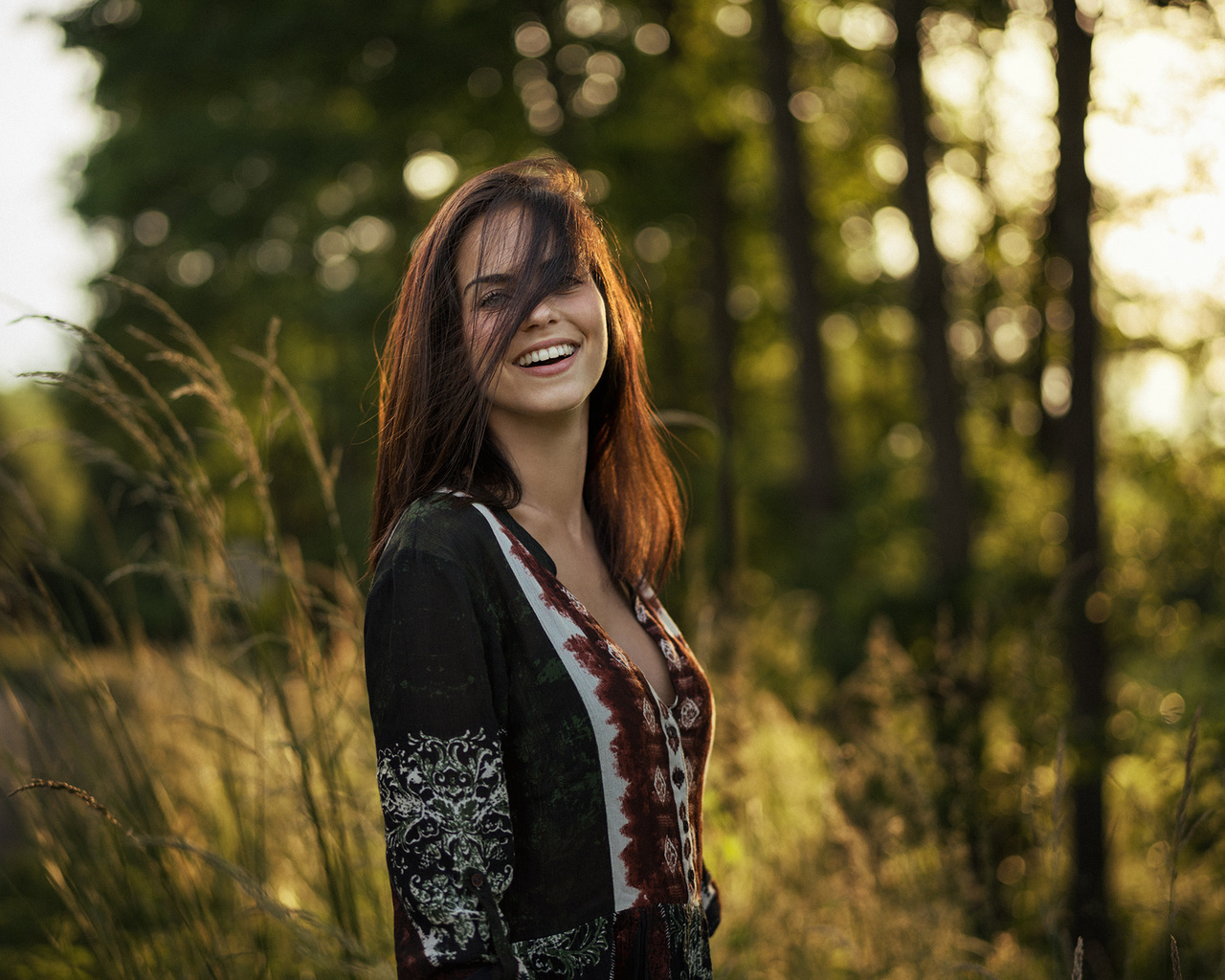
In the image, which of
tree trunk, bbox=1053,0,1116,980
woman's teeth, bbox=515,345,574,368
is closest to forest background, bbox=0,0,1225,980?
tree trunk, bbox=1053,0,1116,980

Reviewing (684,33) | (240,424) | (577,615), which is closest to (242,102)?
(684,33)

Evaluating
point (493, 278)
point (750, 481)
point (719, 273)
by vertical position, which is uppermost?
point (719, 273)

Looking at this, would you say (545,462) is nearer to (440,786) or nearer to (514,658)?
(514,658)

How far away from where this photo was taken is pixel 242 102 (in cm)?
996

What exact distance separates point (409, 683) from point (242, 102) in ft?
33.7

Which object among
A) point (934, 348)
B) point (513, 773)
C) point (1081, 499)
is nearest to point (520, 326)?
point (513, 773)

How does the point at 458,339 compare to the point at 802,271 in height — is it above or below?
below

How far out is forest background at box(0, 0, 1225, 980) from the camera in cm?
196

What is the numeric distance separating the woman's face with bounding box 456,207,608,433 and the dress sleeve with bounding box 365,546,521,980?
1.05ft

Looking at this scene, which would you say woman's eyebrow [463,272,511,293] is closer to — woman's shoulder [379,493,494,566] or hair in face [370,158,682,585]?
hair in face [370,158,682,585]

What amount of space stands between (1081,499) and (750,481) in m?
7.74

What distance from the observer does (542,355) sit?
137 cm

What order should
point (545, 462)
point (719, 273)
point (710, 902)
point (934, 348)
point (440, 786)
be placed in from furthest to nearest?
point (719, 273) < point (934, 348) < point (710, 902) < point (545, 462) < point (440, 786)

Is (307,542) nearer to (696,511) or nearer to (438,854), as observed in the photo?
(696,511)
